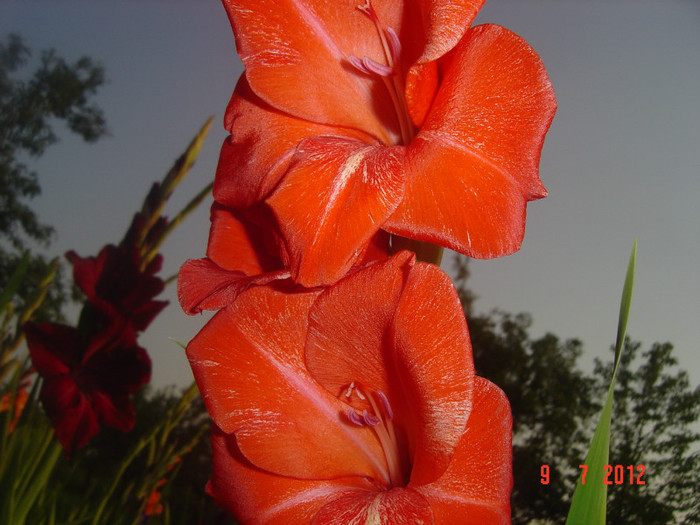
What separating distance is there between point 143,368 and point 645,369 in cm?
180

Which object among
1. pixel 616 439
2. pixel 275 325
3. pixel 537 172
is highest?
pixel 537 172

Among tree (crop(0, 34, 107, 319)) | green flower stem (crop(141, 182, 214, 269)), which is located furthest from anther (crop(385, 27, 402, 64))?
tree (crop(0, 34, 107, 319))

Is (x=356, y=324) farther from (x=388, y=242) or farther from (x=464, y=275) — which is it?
A: (x=464, y=275)

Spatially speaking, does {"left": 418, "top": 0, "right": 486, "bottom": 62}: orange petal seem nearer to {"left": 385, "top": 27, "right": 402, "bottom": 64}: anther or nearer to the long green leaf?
{"left": 385, "top": 27, "right": 402, "bottom": 64}: anther

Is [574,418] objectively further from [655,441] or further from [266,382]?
[266,382]

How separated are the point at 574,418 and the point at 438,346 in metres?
2.10

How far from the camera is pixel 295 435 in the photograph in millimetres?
362

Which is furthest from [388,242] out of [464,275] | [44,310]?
[44,310]

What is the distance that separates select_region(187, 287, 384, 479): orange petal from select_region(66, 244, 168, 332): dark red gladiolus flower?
1.38ft

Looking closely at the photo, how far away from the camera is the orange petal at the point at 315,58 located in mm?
373

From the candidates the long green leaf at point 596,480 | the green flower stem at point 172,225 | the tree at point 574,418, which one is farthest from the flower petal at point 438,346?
the tree at point 574,418

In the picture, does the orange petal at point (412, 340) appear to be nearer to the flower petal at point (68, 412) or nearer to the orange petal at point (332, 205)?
the orange petal at point (332, 205)

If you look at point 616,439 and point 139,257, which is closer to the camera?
point 139,257

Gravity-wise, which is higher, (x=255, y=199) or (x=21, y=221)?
(x=21, y=221)
